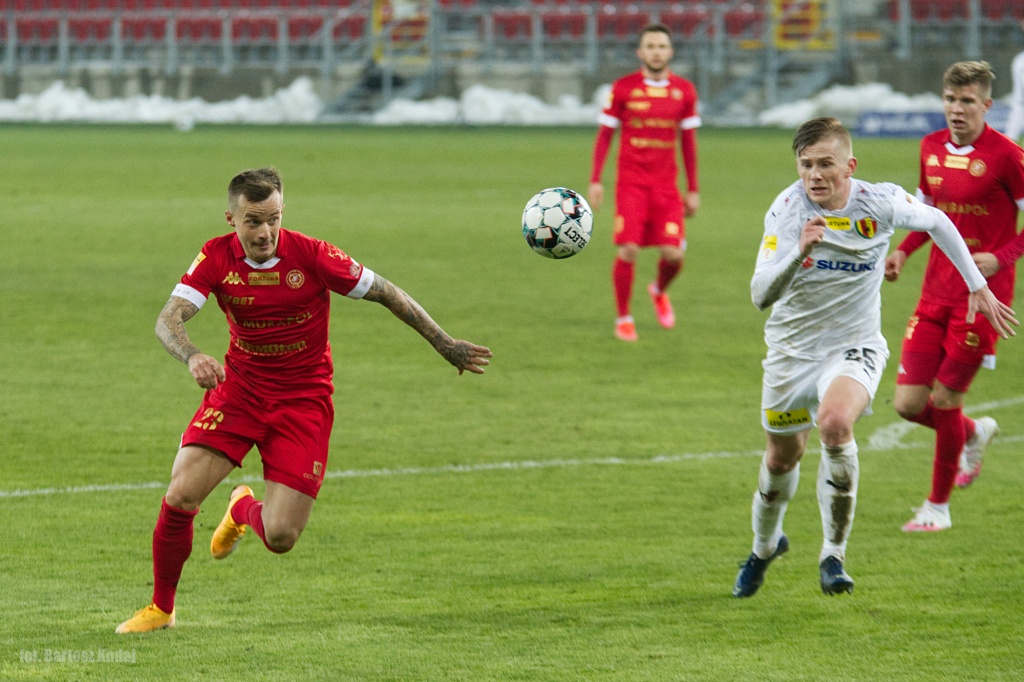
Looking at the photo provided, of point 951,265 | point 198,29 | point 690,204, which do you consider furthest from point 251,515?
point 198,29

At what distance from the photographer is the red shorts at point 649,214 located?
39.6 ft

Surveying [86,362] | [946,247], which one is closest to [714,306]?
[86,362]

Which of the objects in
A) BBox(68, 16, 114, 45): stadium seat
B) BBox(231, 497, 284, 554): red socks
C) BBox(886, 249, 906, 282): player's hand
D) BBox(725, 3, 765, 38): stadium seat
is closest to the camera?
BBox(231, 497, 284, 554): red socks

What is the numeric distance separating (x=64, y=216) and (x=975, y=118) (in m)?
14.4

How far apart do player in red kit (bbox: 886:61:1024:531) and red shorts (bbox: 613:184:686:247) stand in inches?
193

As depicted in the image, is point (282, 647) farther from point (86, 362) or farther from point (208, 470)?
point (86, 362)

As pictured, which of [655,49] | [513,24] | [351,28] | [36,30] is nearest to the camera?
[655,49]

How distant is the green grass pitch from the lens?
5293mm

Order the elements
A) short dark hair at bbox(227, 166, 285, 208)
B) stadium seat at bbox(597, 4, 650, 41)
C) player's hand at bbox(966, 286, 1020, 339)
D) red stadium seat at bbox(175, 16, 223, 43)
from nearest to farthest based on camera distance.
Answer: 1. short dark hair at bbox(227, 166, 285, 208)
2. player's hand at bbox(966, 286, 1020, 339)
3. stadium seat at bbox(597, 4, 650, 41)
4. red stadium seat at bbox(175, 16, 223, 43)

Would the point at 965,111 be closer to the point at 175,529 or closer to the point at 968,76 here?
the point at 968,76

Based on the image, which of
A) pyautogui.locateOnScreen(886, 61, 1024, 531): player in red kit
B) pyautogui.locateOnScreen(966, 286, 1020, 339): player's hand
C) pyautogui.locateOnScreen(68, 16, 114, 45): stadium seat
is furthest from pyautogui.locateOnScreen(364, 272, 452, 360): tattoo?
pyautogui.locateOnScreen(68, 16, 114, 45): stadium seat

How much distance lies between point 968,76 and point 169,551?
398 cm

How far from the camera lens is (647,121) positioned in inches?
478

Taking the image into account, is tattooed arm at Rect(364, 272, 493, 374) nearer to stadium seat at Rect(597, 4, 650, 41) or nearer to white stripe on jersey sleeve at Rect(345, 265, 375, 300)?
white stripe on jersey sleeve at Rect(345, 265, 375, 300)
